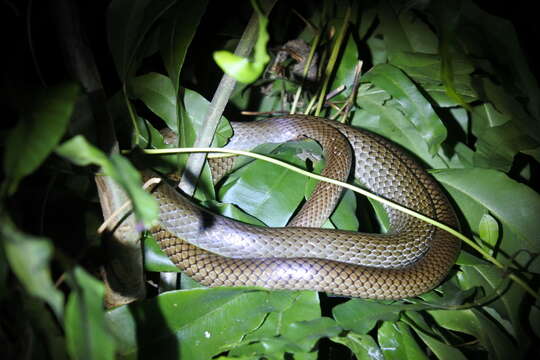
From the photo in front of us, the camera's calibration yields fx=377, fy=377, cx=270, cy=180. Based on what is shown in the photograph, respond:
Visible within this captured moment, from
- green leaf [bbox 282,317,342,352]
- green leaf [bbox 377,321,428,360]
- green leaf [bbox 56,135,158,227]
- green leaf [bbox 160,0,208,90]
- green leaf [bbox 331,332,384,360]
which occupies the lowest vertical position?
green leaf [bbox 377,321,428,360]

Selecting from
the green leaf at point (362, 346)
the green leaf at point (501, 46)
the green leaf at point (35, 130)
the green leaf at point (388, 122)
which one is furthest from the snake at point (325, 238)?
the green leaf at point (35, 130)

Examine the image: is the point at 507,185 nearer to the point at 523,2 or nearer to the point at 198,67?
the point at 198,67

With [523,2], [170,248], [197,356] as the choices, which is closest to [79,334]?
[197,356]

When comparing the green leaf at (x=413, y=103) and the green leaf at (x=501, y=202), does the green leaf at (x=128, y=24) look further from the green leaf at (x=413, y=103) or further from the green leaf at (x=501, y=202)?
the green leaf at (x=501, y=202)

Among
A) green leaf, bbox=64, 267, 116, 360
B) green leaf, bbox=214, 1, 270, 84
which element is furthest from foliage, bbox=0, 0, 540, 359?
green leaf, bbox=214, 1, 270, 84

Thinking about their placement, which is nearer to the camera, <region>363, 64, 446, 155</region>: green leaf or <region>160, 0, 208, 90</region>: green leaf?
<region>160, 0, 208, 90</region>: green leaf

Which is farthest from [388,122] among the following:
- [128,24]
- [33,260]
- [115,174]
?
[33,260]

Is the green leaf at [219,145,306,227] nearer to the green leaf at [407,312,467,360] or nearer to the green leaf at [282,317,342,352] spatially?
the green leaf at [282,317,342,352]

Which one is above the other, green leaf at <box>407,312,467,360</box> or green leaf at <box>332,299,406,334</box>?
green leaf at <box>332,299,406,334</box>
